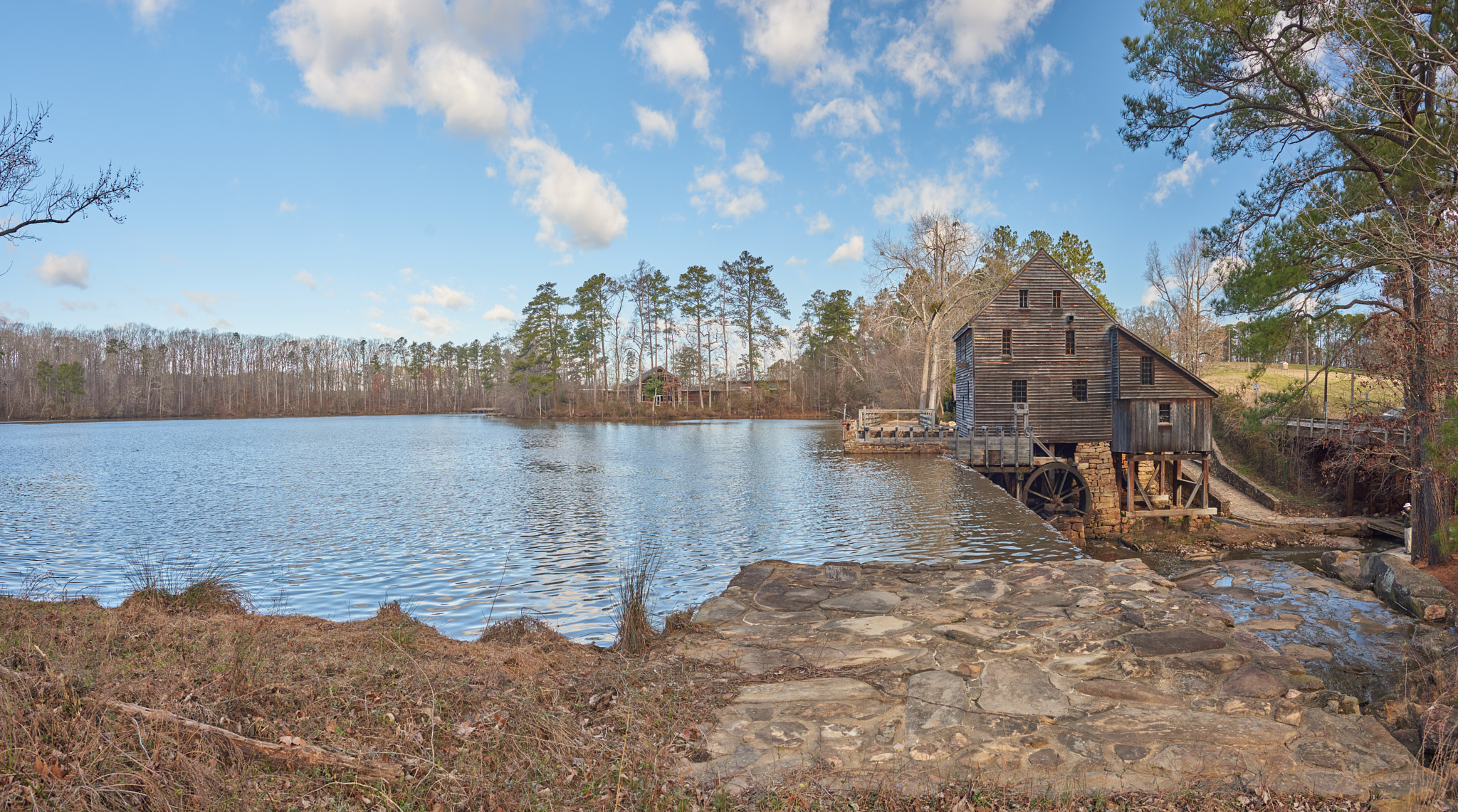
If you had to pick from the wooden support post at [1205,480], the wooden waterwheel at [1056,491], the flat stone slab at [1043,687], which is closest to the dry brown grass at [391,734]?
the flat stone slab at [1043,687]

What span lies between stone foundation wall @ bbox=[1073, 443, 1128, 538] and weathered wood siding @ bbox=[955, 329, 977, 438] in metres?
4.57

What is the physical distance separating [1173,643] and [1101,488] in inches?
935

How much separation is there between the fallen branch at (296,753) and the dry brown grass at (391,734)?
0.05 meters

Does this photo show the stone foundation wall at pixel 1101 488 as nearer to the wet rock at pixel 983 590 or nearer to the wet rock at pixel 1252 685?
the wet rock at pixel 983 590

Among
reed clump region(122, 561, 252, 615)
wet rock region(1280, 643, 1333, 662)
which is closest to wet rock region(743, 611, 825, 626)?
wet rock region(1280, 643, 1333, 662)

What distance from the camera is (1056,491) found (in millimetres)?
29094

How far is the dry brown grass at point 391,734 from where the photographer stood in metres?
3.74

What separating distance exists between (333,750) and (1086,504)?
27690 mm

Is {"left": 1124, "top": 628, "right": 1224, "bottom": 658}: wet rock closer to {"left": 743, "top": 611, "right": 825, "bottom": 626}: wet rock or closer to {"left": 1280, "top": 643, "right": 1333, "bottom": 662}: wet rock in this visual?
A: {"left": 1280, "top": 643, "right": 1333, "bottom": 662}: wet rock

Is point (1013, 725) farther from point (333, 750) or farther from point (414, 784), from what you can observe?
point (333, 750)

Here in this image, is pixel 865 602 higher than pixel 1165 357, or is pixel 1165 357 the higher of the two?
pixel 1165 357

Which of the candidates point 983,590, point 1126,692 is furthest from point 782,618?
point 1126,692

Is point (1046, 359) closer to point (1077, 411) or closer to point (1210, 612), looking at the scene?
point (1077, 411)

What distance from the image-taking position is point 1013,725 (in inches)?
196
